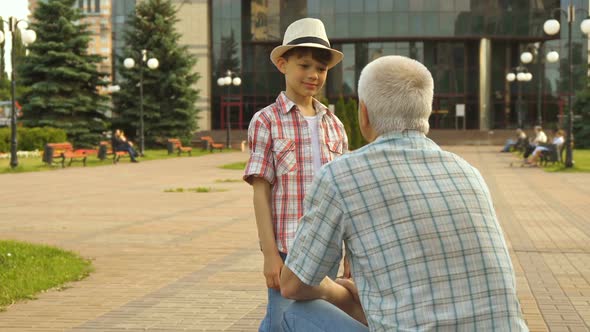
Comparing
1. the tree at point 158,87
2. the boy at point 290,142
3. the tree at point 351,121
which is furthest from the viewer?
the tree at point 158,87

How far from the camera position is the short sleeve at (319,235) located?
2.52 m

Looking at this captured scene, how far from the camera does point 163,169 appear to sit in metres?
28.2

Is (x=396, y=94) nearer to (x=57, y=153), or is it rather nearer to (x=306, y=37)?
(x=306, y=37)

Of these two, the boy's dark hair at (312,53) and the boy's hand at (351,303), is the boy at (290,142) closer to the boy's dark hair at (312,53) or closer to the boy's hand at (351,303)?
the boy's dark hair at (312,53)

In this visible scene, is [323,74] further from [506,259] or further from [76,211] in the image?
[76,211]

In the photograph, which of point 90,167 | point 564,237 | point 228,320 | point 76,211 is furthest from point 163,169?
point 228,320

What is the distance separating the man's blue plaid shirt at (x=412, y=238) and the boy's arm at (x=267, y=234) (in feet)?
2.12

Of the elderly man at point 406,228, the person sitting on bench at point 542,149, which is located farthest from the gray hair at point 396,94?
the person sitting on bench at point 542,149

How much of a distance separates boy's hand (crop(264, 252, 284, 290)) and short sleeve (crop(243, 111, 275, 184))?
0.33m

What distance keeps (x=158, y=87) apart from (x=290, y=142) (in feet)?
153

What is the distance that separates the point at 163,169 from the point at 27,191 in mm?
9720

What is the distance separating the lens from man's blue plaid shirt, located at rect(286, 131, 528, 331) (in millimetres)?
2418

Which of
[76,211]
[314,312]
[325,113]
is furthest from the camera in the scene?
[76,211]

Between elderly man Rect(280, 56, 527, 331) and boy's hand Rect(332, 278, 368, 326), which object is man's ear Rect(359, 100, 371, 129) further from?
boy's hand Rect(332, 278, 368, 326)
